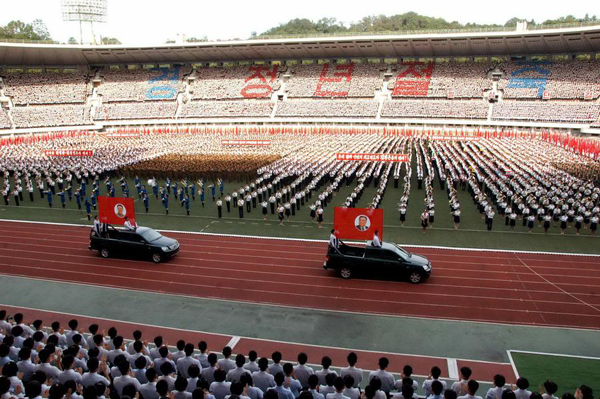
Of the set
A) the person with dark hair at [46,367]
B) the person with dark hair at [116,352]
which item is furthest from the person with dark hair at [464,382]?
the person with dark hair at [46,367]

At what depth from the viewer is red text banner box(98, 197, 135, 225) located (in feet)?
42.4

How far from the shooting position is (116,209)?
13.1 metres

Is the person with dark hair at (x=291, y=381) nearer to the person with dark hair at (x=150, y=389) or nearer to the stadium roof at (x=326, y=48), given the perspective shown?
the person with dark hair at (x=150, y=389)

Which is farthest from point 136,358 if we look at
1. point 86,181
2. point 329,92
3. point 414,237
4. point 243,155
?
point 329,92

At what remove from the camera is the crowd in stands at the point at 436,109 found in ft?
153

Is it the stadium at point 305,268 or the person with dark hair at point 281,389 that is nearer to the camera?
the person with dark hair at point 281,389

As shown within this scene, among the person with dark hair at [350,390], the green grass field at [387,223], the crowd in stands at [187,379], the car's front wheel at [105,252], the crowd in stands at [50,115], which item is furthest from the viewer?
the crowd in stands at [50,115]

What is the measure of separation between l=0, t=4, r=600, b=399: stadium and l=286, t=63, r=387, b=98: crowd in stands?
13.7 m

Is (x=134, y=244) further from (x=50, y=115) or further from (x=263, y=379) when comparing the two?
(x=50, y=115)

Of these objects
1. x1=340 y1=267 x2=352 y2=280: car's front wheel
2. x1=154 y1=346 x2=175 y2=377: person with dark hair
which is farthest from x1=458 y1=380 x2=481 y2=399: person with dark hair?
x1=340 y1=267 x2=352 y2=280: car's front wheel

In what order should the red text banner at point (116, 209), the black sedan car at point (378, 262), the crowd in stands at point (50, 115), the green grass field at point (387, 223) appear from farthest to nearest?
the crowd in stands at point (50, 115), the green grass field at point (387, 223), the red text banner at point (116, 209), the black sedan car at point (378, 262)

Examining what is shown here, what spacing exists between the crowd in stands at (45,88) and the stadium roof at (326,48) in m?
2.06

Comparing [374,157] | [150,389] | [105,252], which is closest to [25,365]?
[150,389]

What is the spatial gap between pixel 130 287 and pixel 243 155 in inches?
741
